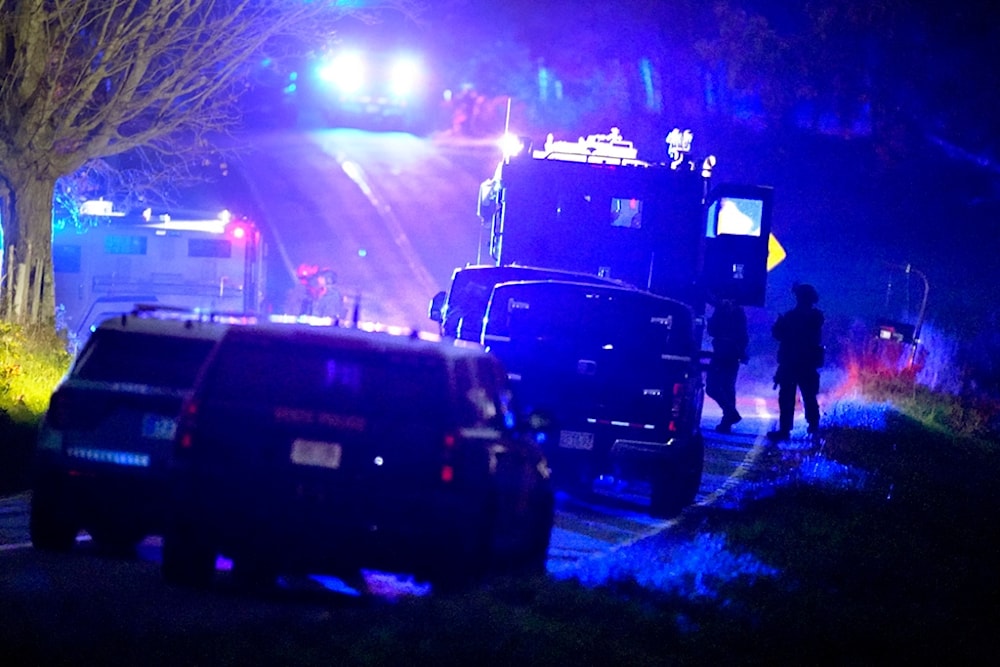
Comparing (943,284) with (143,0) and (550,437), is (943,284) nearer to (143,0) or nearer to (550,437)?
(143,0)

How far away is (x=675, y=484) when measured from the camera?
12.8m

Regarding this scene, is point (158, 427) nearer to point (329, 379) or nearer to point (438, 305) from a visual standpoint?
point (329, 379)

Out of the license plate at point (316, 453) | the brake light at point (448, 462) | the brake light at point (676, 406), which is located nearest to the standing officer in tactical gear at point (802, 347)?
the brake light at point (676, 406)

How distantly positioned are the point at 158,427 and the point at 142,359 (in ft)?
1.75

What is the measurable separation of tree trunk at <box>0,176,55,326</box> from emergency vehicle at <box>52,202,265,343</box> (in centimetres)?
642

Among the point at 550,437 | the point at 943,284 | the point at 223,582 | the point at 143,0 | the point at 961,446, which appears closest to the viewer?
the point at 223,582

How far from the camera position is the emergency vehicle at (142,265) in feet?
85.8

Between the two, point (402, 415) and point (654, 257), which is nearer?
point (402, 415)

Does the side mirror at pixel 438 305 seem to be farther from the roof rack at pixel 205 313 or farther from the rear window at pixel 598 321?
the roof rack at pixel 205 313

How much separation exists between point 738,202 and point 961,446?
447 cm

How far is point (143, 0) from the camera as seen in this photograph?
21125 millimetres

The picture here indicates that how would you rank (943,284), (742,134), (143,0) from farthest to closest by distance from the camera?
(742,134) → (943,284) → (143,0)

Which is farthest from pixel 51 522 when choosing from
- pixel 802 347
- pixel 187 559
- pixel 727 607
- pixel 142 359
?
pixel 802 347

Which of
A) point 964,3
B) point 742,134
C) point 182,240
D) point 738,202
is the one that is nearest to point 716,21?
point 742,134
